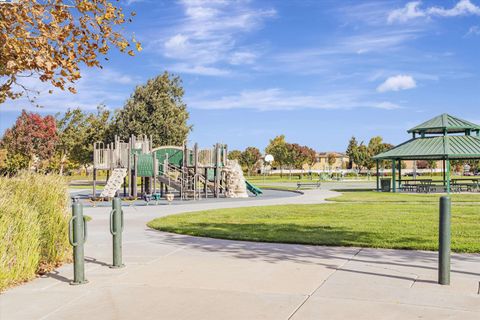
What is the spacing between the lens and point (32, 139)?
167 ft

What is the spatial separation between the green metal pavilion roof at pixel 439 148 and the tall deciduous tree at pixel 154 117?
2098cm

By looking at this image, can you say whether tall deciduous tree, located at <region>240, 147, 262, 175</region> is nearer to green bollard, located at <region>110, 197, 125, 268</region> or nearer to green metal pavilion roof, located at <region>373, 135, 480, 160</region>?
green metal pavilion roof, located at <region>373, 135, 480, 160</region>

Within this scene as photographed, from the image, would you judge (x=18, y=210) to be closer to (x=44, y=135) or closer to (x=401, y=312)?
(x=401, y=312)

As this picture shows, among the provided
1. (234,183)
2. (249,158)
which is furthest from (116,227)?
(249,158)

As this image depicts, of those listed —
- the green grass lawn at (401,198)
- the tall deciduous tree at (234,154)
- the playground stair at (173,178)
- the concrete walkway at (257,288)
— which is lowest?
the green grass lawn at (401,198)

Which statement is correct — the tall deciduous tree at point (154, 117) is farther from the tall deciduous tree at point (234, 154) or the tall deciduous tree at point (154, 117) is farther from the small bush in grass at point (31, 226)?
the tall deciduous tree at point (234, 154)

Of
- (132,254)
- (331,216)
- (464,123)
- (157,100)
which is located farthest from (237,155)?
(132,254)

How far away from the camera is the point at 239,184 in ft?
98.1

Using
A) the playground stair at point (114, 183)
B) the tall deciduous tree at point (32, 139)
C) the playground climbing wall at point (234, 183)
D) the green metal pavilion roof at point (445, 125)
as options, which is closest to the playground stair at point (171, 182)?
the playground stair at point (114, 183)

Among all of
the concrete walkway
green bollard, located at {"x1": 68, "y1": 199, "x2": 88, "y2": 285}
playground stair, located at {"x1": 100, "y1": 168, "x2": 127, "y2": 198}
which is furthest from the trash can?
green bollard, located at {"x1": 68, "y1": 199, "x2": 88, "y2": 285}

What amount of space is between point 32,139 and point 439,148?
3824cm

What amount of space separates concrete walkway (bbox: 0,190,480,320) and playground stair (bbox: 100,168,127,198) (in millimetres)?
17082

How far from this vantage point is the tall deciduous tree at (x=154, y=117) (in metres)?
47.8

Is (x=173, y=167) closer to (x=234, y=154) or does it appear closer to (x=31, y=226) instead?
(x=31, y=226)
